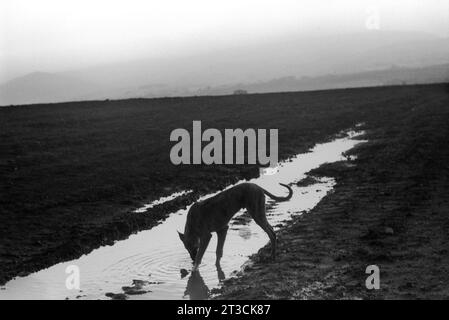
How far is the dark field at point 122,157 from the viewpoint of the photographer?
16.6 meters

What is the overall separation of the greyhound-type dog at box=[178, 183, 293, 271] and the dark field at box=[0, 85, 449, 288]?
3.03 m

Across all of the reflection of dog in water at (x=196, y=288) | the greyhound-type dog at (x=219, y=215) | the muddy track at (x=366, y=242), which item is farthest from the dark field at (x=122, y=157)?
the reflection of dog in water at (x=196, y=288)

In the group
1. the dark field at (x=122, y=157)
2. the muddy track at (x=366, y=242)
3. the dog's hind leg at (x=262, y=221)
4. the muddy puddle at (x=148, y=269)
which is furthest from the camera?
the dark field at (x=122, y=157)

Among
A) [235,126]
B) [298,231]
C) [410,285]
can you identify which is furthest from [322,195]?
[235,126]

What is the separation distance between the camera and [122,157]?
2995cm

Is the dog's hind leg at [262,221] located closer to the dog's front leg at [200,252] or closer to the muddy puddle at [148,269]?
the muddy puddle at [148,269]

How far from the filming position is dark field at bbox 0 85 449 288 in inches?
652

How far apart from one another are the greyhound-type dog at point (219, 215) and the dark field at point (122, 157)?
3.03 m

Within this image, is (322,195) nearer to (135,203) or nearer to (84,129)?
(135,203)

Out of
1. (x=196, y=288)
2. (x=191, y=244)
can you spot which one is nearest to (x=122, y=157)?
(x=191, y=244)

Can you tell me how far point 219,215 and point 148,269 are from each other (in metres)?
1.92

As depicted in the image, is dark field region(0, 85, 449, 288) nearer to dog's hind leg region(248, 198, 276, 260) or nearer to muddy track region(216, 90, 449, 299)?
muddy track region(216, 90, 449, 299)

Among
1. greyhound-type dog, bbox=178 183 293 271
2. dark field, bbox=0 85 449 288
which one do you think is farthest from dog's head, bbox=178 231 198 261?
dark field, bbox=0 85 449 288

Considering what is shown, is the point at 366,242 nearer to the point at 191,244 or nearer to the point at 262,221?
the point at 262,221
